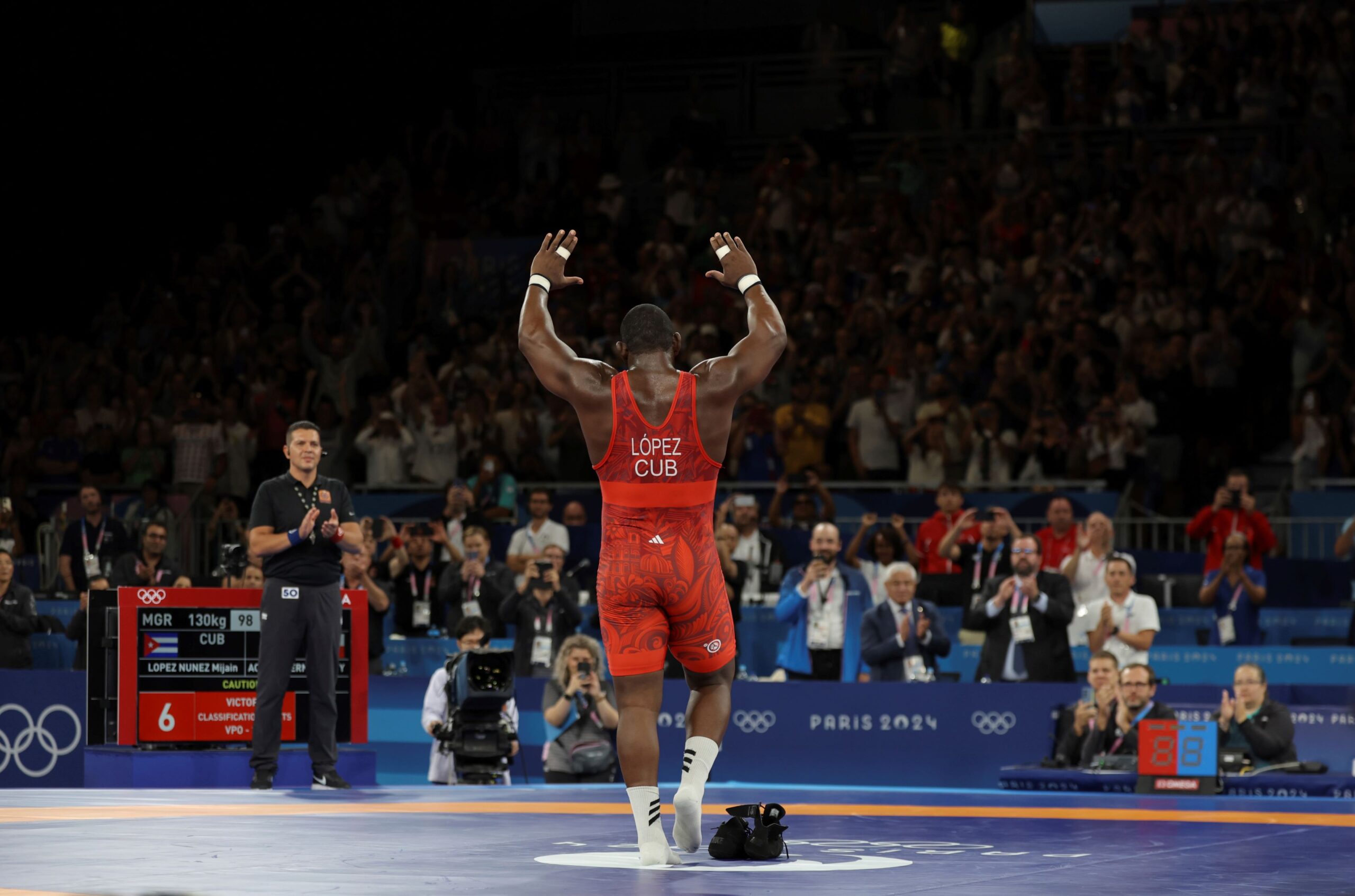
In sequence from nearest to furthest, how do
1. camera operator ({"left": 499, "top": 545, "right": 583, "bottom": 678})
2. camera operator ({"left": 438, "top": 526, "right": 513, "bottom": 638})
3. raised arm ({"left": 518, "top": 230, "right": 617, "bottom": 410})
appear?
raised arm ({"left": 518, "top": 230, "right": 617, "bottom": 410})
camera operator ({"left": 499, "top": 545, "right": 583, "bottom": 678})
camera operator ({"left": 438, "top": 526, "right": 513, "bottom": 638})

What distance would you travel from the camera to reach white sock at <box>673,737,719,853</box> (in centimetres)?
606

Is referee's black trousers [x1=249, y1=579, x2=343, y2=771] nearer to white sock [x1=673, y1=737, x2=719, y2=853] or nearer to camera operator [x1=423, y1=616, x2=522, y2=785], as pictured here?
camera operator [x1=423, y1=616, x2=522, y2=785]

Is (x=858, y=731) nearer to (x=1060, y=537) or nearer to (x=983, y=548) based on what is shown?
(x=983, y=548)

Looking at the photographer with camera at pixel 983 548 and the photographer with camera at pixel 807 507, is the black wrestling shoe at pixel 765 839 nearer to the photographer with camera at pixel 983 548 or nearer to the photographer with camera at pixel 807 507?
the photographer with camera at pixel 983 548

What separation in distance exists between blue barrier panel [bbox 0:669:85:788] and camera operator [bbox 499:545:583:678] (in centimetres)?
317

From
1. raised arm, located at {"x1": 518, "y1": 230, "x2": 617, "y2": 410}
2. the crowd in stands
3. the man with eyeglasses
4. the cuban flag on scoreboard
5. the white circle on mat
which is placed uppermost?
the crowd in stands

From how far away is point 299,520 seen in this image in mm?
9398

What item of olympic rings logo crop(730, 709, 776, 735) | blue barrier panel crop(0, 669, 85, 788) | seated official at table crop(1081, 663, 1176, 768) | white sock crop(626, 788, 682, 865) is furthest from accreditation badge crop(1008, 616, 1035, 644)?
white sock crop(626, 788, 682, 865)

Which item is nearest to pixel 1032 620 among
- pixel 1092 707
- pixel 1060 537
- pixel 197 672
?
pixel 1092 707

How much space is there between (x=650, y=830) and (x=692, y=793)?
265 millimetres

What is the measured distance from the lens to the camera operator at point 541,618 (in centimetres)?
1388

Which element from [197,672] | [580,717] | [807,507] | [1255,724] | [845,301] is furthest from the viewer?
[845,301]

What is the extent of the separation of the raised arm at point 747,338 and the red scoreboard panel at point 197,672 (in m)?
4.59

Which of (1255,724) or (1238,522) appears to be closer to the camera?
(1255,724)
